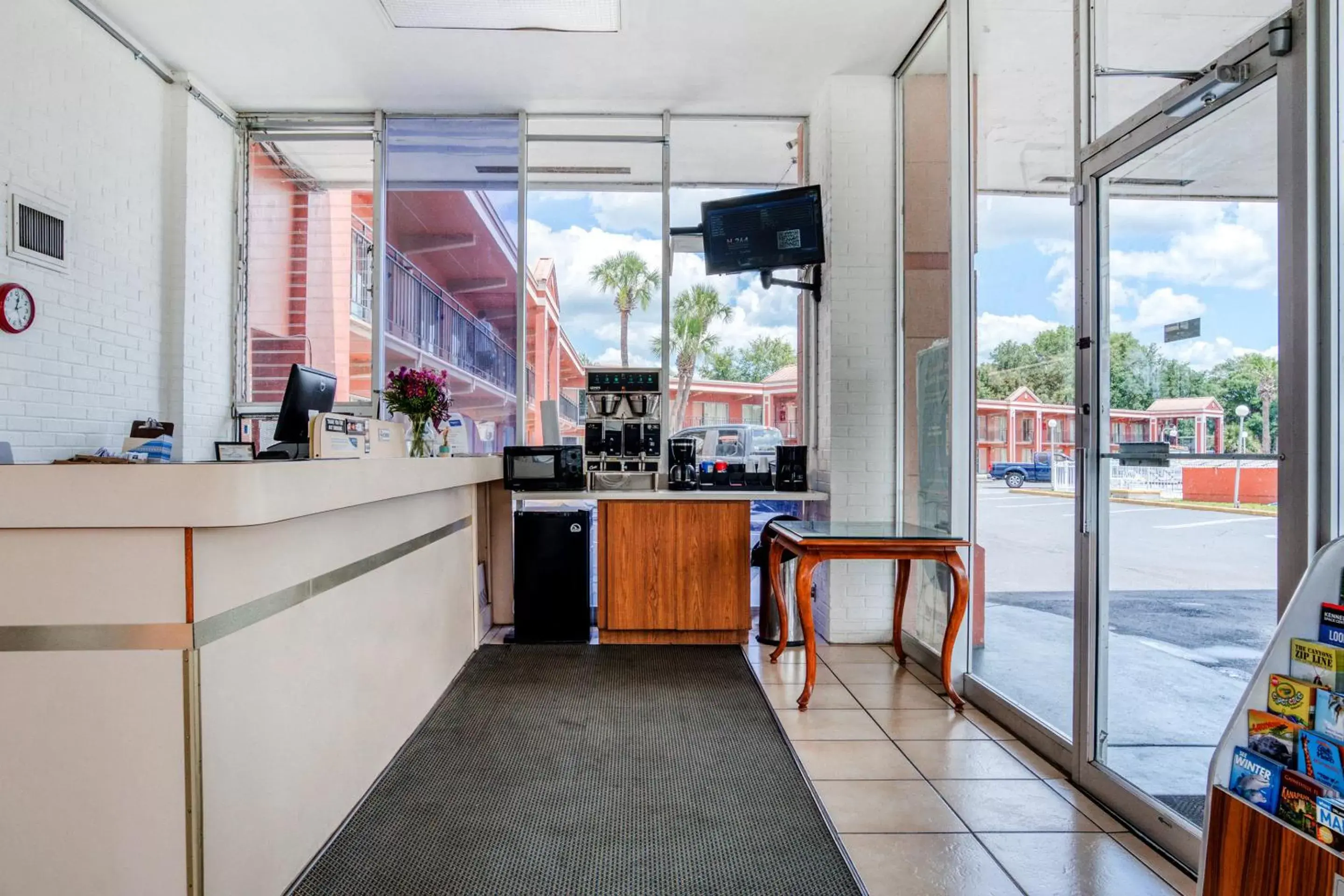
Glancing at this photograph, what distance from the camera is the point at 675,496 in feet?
13.5

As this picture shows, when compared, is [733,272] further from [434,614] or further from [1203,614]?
[1203,614]

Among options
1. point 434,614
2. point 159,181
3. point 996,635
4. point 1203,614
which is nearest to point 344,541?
point 434,614

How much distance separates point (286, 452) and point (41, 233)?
1.78 meters

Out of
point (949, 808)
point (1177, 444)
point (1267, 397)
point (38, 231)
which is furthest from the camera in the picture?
A: point (38, 231)

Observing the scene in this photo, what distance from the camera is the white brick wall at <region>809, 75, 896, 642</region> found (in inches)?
168

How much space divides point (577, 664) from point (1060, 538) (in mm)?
2410

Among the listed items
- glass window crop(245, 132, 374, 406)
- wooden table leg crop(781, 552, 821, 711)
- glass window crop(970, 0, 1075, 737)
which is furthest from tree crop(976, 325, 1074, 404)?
glass window crop(245, 132, 374, 406)

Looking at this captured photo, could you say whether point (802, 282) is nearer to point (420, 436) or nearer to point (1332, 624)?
point (420, 436)

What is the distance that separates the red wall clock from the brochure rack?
15.1 ft

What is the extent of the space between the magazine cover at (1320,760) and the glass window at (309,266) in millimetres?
4844

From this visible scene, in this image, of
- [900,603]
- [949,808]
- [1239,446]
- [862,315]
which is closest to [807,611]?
[900,603]

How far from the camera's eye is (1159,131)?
206 centimetres

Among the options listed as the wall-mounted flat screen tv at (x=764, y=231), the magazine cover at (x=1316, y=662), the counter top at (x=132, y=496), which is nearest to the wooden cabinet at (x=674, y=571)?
the wall-mounted flat screen tv at (x=764, y=231)

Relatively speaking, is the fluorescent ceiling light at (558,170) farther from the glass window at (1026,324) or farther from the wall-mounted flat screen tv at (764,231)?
the glass window at (1026,324)
